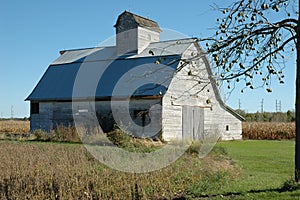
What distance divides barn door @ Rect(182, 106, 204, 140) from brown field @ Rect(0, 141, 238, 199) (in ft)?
44.9

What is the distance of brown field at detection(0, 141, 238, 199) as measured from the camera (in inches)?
339

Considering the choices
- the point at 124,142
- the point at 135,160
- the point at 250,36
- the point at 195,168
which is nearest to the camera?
the point at 250,36

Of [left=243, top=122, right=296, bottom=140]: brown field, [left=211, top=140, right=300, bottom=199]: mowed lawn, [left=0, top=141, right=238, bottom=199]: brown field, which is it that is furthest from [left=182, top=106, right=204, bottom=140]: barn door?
[left=0, top=141, right=238, bottom=199]: brown field

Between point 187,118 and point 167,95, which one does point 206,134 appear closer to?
point 187,118

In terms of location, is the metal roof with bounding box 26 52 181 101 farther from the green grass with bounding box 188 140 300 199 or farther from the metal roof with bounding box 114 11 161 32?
the green grass with bounding box 188 140 300 199

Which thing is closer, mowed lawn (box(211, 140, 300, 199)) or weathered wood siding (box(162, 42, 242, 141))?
mowed lawn (box(211, 140, 300, 199))

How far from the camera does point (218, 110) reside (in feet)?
96.9

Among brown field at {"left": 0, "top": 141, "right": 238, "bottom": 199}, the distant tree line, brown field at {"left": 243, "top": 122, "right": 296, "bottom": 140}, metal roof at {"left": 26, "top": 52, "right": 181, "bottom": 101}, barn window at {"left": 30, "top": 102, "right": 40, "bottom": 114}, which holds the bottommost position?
brown field at {"left": 243, "top": 122, "right": 296, "bottom": 140}

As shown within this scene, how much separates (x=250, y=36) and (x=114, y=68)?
18907 millimetres

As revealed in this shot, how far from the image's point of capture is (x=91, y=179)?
9398mm

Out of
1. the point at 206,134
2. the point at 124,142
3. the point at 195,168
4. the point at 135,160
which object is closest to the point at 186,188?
the point at 195,168

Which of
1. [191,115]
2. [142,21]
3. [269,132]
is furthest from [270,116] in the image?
[191,115]

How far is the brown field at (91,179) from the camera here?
8.60m

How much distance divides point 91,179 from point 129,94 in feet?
51.4
